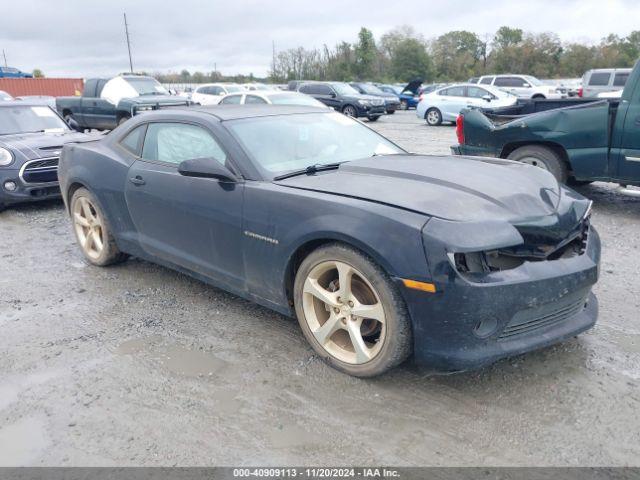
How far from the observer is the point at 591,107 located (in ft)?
20.0

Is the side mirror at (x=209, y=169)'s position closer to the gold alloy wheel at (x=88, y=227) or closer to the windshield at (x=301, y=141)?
the windshield at (x=301, y=141)

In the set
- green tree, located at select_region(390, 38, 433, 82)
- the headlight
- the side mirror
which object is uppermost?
green tree, located at select_region(390, 38, 433, 82)

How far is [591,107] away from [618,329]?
11.9ft

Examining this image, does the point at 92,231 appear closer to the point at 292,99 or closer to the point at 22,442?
the point at 22,442

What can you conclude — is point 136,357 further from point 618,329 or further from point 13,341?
point 618,329

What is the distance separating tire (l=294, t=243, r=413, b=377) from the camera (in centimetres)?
269

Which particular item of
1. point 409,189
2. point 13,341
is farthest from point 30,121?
point 409,189

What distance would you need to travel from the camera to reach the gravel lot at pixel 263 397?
2.41m

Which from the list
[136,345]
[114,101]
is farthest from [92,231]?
[114,101]

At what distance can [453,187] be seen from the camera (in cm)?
301

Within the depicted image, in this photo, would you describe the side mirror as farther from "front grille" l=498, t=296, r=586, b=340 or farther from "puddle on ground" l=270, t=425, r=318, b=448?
"front grille" l=498, t=296, r=586, b=340

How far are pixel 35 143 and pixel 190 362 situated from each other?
575 centimetres

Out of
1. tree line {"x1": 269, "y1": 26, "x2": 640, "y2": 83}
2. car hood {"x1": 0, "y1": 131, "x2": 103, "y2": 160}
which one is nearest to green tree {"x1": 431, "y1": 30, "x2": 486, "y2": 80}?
tree line {"x1": 269, "y1": 26, "x2": 640, "y2": 83}

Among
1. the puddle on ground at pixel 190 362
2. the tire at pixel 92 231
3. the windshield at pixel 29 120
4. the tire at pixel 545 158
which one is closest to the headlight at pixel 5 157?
the windshield at pixel 29 120
